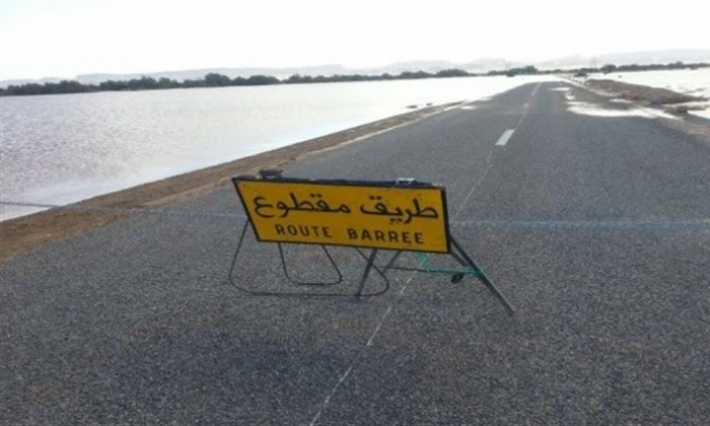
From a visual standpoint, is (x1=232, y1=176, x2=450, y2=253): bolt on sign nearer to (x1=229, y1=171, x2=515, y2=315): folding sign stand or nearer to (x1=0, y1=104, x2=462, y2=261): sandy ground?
(x1=229, y1=171, x2=515, y2=315): folding sign stand

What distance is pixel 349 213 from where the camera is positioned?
5242 millimetres

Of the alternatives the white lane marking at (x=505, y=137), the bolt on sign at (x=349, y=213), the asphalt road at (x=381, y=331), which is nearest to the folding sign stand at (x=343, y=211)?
the bolt on sign at (x=349, y=213)

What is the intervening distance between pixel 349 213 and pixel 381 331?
3.76ft

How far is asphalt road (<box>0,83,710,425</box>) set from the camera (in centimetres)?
396

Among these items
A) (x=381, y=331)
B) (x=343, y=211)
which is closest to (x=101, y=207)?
(x=343, y=211)

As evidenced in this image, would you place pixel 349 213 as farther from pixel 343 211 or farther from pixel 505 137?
pixel 505 137

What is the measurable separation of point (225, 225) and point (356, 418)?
640 centimetres

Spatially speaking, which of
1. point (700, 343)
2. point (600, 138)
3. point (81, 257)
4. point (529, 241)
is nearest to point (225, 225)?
point (81, 257)

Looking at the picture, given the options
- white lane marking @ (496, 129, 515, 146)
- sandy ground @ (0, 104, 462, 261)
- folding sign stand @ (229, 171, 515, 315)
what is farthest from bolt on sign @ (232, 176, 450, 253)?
white lane marking @ (496, 129, 515, 146)

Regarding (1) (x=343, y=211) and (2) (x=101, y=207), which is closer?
(1) (x=343, y=211)

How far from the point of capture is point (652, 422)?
358cm

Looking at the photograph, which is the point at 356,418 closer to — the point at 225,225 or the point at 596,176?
the point at 225,225

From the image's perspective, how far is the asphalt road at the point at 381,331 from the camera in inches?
156

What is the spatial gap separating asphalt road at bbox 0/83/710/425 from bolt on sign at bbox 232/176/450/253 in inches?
30.6
